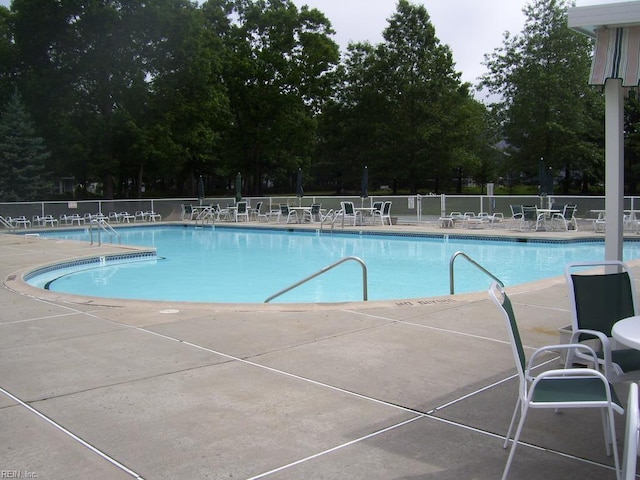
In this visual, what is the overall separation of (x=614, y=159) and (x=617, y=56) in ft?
2.65

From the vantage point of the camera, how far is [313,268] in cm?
1460

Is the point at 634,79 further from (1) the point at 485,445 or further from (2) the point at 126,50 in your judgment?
(2) the point at 126,50

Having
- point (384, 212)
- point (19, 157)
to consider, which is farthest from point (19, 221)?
point (384, 212)

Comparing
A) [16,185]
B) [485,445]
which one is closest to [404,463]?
[485,445]

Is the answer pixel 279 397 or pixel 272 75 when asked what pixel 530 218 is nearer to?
pixel 279 397

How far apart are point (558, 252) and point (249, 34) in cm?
3566

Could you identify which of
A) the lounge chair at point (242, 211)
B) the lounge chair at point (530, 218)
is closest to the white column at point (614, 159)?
the lounge chair at point (530, 218)

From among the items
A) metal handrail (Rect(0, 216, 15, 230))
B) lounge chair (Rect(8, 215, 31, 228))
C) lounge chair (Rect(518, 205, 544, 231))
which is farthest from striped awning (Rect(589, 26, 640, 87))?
lounge chair (Rect(8, 215, 31, 228))

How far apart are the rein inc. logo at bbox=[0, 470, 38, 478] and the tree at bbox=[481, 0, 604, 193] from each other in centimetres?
3672

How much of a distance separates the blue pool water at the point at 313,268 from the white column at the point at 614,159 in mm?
6375

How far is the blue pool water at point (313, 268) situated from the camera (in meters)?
11.8

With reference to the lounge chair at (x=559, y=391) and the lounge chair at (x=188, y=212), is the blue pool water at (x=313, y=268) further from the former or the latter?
the lounge chair at (x=559, y=391)

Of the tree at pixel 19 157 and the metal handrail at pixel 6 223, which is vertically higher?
the tree at pixel 19 157

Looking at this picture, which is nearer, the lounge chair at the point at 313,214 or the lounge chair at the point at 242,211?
the lounge chair at the point at 313,214
